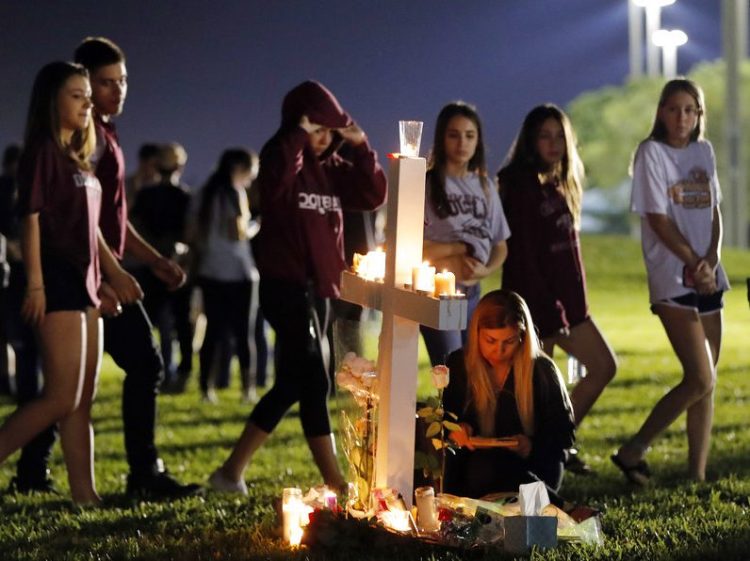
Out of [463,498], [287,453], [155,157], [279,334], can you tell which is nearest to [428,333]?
[279,334]

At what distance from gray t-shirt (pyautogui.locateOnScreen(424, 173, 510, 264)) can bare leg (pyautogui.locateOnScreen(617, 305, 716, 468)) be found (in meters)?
0.88

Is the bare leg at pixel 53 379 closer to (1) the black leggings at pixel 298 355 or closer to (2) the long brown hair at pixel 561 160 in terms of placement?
(1) the black leggings at pixel 298 355

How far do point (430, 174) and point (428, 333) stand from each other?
743mm

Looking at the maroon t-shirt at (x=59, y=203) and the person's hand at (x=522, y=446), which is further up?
the maroon t-shirt at (x=59, y=203)

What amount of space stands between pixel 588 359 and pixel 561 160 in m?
0.99

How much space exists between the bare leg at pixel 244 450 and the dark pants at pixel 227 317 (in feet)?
13.2

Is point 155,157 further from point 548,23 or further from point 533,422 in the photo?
point 548,23

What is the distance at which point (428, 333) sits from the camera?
22.8 ft

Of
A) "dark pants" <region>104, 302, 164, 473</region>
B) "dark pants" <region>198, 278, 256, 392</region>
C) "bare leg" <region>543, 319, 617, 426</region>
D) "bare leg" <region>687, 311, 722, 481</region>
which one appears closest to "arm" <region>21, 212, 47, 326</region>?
"dark pants" <region>104, 302, 164, 473</region>

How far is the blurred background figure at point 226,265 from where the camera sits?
1084 centimetres

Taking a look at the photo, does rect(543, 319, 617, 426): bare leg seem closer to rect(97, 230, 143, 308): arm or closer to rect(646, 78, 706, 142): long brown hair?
rect(646, 78, 706, 142): long brown hair

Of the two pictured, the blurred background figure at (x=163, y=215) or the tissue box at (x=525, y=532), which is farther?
the blurred background figure at (x=163, y=215)

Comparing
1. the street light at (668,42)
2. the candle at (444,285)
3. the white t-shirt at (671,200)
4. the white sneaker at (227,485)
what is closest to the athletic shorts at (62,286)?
the white sneaker at (227,485)

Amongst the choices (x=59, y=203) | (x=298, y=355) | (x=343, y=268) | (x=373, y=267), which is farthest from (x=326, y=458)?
(x=59, y=203)
